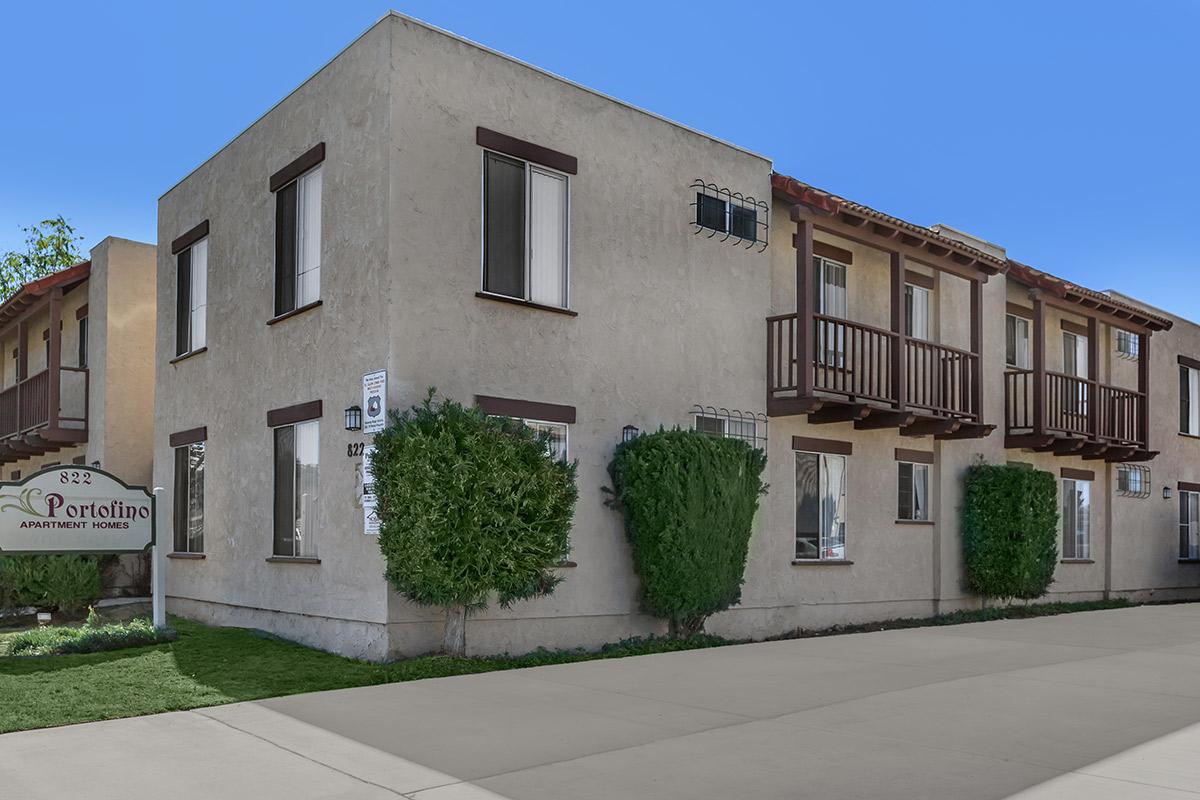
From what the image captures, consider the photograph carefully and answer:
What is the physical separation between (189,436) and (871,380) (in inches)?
407

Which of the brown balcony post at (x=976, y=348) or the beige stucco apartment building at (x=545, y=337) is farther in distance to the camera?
the brown balcony post at (x=976, y=348)

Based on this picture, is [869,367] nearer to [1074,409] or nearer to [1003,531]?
[1003,531]

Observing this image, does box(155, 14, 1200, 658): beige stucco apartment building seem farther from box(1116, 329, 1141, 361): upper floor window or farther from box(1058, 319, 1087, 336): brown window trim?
box(1116, 329, 1141, 361): upper floor window

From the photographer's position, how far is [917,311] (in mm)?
19797

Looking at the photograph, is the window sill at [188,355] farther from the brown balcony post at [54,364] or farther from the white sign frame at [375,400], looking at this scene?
the white sign frame at [375,400]

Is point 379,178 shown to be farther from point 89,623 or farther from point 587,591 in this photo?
point 89,623

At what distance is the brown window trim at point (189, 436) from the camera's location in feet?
54.9

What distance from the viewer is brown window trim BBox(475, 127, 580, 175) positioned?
43.5 ft

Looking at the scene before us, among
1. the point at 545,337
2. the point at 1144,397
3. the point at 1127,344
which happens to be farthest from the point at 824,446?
the point at 1127,344

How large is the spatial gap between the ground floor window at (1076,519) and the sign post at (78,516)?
1759 cm

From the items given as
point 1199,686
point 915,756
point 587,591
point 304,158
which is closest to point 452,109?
point 304,158

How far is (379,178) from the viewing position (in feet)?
41.2

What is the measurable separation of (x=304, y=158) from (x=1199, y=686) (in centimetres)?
1165

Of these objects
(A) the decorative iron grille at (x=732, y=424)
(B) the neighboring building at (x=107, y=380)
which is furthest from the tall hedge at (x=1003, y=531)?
(B) the neighboring building at (x=107, y=380)
